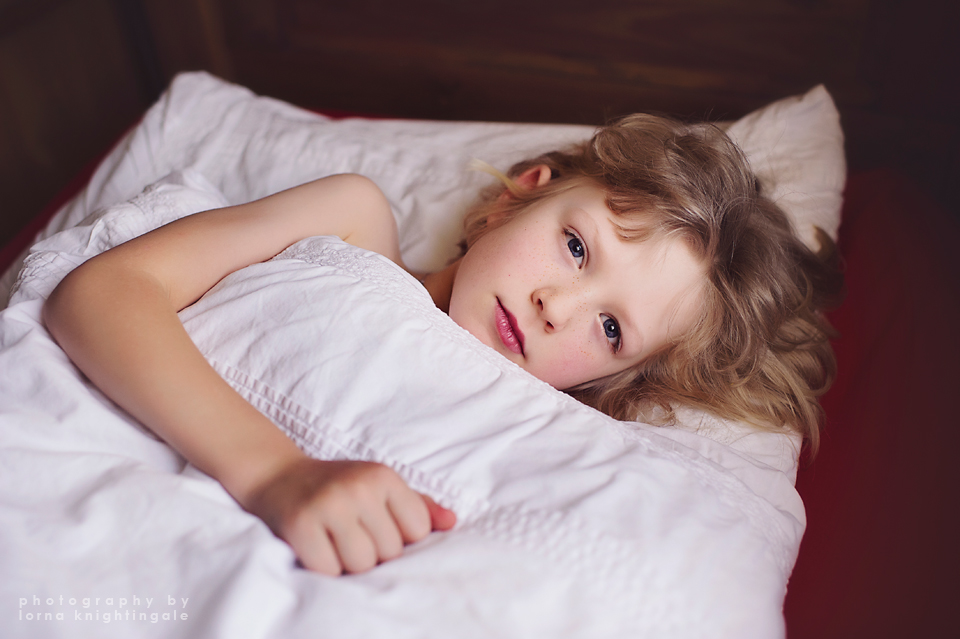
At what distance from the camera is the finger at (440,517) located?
1.91 ft

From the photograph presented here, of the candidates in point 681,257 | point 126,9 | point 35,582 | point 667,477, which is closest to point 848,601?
point 667,477

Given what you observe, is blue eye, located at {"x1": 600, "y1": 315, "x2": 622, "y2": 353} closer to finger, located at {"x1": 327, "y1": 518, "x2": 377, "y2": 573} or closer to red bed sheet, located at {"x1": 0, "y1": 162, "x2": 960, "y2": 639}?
red bed sheet, located at {"x1": 0, "y1": 162, "x2": 960, "y2": 639}

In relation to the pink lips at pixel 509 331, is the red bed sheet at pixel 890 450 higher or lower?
lower

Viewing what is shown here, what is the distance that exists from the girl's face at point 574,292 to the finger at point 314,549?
1.22ft

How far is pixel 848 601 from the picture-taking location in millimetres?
689

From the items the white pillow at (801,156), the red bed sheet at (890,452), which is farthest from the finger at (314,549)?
the white pillow at (801,156)

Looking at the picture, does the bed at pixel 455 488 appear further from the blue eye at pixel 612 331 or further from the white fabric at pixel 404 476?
the blue eye at pixel 612 331

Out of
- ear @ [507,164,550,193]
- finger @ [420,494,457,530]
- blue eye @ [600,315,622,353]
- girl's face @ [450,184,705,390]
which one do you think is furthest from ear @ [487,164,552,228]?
finger @ [420,494,457,530]

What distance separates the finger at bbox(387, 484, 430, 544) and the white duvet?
2 cm

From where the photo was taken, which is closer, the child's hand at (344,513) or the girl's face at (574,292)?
the child's hand at (344,513)

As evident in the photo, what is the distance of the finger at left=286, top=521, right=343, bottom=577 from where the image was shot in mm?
541

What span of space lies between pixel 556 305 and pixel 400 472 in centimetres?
31

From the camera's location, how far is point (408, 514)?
567 millimetres

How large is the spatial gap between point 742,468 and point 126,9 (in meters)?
1.80
